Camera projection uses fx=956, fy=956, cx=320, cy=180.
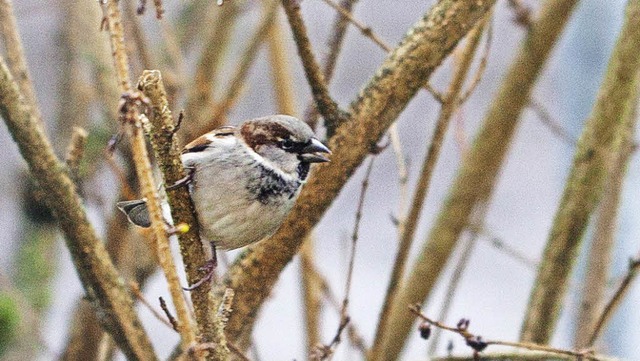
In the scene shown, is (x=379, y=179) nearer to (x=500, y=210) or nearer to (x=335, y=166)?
(x=500, y=210)

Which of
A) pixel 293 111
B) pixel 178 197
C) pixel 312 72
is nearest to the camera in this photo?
pixel 178 197

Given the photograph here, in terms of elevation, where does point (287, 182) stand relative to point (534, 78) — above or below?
below

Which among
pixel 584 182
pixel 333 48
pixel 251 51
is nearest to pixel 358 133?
pixel 333 48

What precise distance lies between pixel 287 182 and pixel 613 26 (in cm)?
282

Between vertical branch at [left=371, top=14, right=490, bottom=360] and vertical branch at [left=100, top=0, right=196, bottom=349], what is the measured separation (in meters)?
1.33

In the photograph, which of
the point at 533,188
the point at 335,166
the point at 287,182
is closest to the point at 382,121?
the point at 335,166

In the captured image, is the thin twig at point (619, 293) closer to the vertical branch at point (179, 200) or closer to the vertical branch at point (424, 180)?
the vertical branch at point (424, 180)

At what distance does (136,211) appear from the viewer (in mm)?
2080

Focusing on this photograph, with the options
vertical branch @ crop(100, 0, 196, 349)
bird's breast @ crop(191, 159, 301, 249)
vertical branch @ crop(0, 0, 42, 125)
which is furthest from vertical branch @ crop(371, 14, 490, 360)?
vertical branch @ crop(100, 0, 196, 349)

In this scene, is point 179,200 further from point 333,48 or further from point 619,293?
point 333,48

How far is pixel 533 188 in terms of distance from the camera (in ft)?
18.4

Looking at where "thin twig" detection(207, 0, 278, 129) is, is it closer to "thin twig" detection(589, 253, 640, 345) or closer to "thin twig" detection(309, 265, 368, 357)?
"thin twig" detection(309, 265, 368, 357)

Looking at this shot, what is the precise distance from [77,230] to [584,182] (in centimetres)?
139

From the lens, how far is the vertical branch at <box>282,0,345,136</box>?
6.93ft
